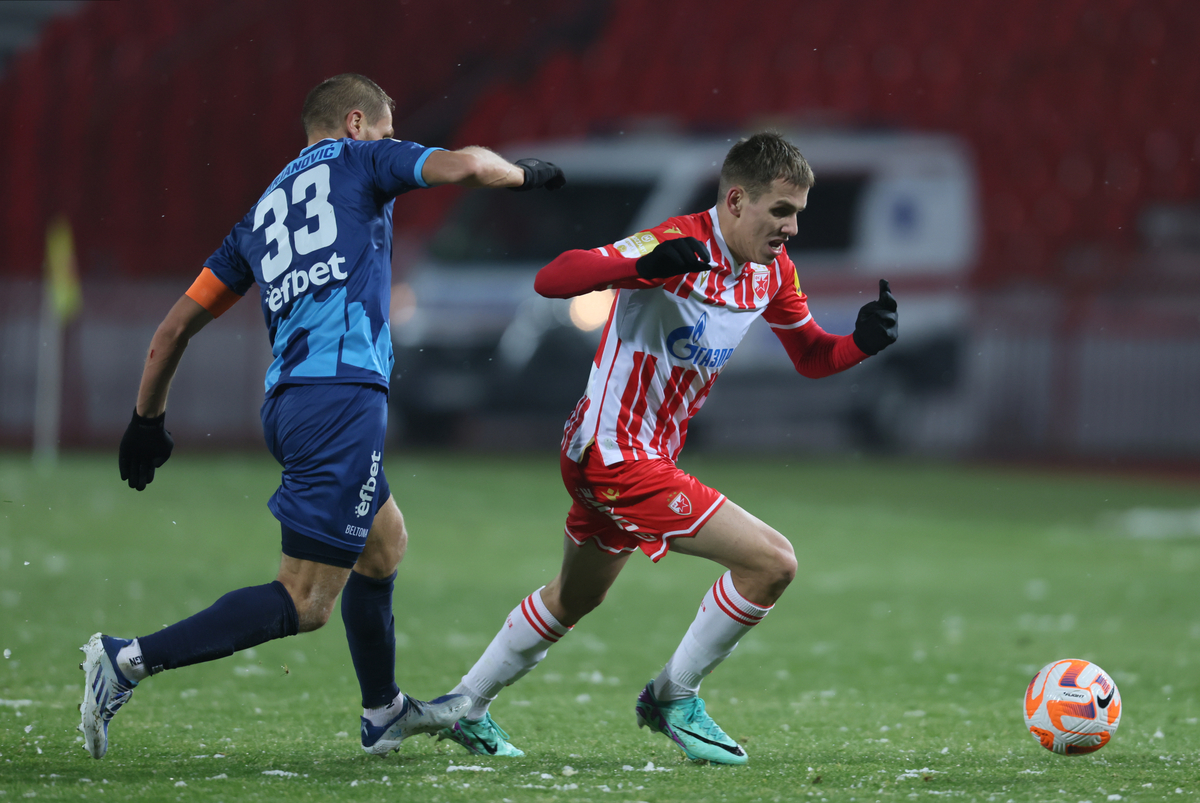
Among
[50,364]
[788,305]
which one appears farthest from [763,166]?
[50,364]

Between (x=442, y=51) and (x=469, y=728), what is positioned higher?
(x=442, y=51)

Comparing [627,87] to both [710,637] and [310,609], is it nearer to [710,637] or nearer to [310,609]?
[710,637]

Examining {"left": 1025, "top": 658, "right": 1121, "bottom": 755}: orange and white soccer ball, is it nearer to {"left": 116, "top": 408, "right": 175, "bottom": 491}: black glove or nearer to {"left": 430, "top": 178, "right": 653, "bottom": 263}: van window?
{"left": 116, "top": 408, "right": 175, "bottom": 491}: black glove

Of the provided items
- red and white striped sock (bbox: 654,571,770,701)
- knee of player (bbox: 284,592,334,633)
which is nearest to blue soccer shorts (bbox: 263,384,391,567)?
knee of player (bbox: 284,592,334,633)

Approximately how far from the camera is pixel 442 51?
1936cm

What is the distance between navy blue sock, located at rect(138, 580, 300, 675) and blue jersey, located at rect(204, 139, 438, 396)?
57 cm

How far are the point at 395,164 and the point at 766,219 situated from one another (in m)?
1.05

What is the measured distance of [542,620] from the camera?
13.8 ft

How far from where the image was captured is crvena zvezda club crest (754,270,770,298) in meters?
4.11

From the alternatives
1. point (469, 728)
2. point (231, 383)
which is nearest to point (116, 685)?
point (469, 728)

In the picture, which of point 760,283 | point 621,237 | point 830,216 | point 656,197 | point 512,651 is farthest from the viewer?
point 830,216

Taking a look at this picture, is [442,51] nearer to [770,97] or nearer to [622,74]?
[622,74]

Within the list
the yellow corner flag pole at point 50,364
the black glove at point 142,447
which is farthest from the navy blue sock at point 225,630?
the yellow corner flag pole at point 50,364

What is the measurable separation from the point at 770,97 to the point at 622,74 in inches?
75.3
